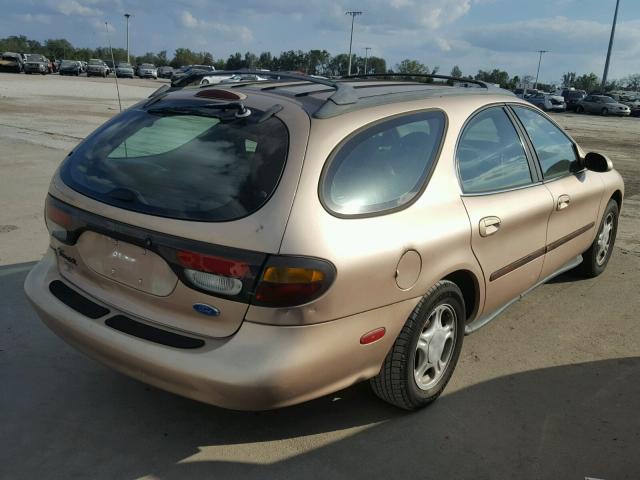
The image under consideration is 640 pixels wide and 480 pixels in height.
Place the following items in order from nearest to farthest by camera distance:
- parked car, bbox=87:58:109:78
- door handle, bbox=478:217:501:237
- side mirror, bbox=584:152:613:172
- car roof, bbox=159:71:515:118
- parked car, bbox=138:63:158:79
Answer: car roof, bbox=159:71:515:118, door handle, bbox=478:217:501:237, side mirror, bbox=584:152:613:172, parked car, bbox=87:58:109:78, parked car, bbox=138:63:158:79

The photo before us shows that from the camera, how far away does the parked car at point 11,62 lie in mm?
51562

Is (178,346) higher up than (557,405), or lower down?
higher up

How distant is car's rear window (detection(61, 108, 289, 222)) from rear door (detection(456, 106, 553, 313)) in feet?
3.76

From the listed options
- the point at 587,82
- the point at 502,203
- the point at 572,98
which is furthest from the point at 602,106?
the point at 587,82

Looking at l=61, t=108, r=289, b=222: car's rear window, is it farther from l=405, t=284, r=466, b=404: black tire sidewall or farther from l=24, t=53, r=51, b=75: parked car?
l=24, t=53, r=51, b=75: parked car

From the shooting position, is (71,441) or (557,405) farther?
(557,405)

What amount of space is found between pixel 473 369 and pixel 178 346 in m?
1.89

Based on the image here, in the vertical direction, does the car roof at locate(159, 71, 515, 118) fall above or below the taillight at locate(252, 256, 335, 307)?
above

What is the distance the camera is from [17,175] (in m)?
7.95

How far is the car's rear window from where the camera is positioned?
7.87ft

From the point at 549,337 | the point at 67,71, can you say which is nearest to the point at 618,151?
the point at 549,337

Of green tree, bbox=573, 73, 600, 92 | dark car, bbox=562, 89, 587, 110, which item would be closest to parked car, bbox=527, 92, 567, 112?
dark car, bbox=562, 89, 587, 110

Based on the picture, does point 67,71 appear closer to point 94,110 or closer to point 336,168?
point 94,110

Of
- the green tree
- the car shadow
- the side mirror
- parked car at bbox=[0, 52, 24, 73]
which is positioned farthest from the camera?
the green tree
